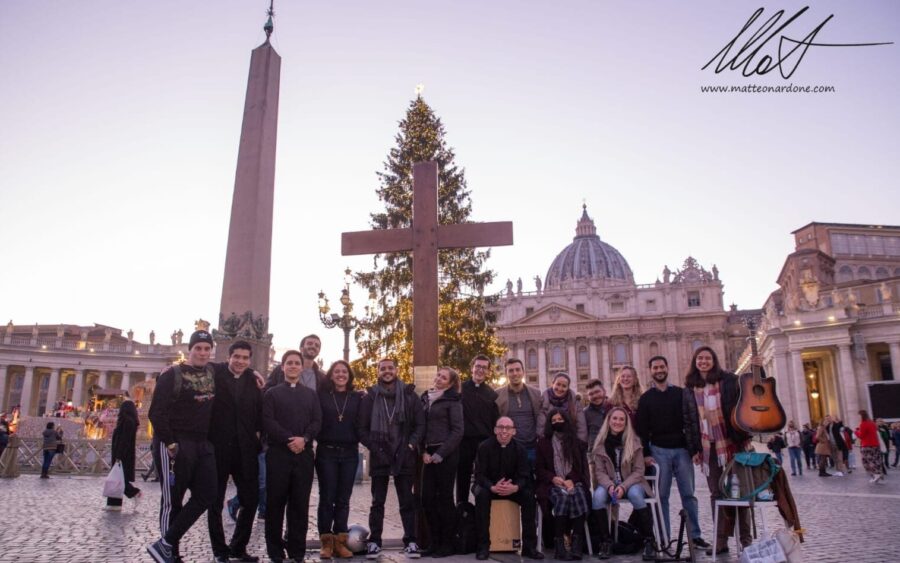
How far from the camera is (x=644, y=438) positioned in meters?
6.07

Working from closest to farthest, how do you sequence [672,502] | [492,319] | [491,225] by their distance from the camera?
[491,225]
[672,502]
[492,319]

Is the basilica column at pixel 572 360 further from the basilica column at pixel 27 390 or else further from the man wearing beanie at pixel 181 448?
the man wearing beanie at pixel 181 448

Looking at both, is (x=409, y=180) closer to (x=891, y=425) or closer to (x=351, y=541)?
(x=351, y=541)

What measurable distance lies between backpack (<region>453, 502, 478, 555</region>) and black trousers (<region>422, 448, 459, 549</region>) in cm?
10

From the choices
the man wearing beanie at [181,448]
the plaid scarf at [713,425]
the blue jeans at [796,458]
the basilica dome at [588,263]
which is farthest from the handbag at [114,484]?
the basilica dome at [588,263]

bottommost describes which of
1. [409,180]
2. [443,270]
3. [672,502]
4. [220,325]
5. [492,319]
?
[672,502]

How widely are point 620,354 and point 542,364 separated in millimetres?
9221

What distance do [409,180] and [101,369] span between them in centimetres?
4524

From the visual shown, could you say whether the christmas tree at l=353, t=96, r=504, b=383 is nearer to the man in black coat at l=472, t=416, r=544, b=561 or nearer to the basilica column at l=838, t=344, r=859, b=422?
the man in black coat at l=472, t=416, r=544, b=561

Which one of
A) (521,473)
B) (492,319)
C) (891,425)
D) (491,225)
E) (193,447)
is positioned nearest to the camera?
(193,447)

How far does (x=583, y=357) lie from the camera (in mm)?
72438

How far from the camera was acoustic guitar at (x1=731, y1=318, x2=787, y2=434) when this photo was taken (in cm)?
531

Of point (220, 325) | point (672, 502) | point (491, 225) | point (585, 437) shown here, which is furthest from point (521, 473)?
point (220, 325)

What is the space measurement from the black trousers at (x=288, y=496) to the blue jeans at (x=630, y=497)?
2.70 metres
